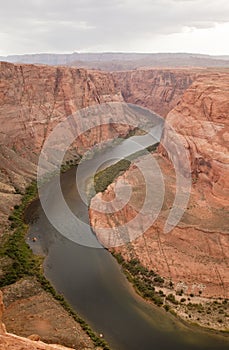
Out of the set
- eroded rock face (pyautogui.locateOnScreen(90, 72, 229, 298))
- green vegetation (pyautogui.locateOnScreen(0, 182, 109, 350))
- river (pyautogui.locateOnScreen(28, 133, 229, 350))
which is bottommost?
river (pyautogui.locateOnScreen(28, 133, 229, 350))

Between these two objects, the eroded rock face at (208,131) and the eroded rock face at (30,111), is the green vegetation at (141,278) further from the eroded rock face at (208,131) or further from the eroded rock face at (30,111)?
the eroded rock face at (30,111)

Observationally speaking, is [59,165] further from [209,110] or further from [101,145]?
[209,110]

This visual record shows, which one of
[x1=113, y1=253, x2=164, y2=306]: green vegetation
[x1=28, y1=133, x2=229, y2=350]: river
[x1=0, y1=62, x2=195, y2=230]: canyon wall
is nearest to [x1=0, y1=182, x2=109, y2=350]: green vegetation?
[x1=28, y1=133, x2=229, y2=350]: river

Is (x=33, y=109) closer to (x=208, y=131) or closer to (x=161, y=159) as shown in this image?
(x=161, y=159)

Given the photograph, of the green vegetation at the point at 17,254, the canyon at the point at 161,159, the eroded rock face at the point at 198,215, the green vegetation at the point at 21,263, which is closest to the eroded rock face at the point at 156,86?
the canyon at the point at 161,159

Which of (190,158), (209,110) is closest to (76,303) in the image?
(190,158)

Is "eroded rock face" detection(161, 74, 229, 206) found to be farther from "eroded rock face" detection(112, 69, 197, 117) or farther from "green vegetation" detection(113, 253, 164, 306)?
"eroded rock face" detection(112, 69, 197, 117)
